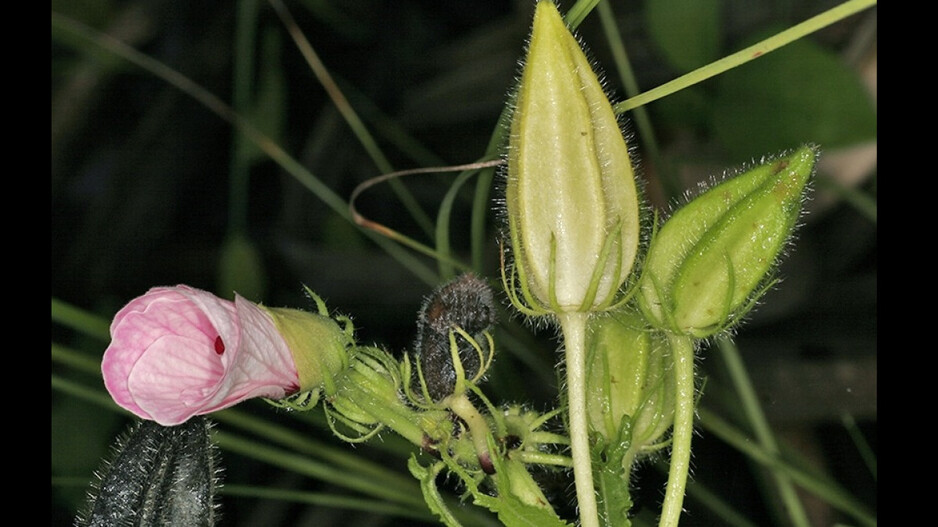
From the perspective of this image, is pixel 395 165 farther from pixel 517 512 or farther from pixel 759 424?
pixel 517 512

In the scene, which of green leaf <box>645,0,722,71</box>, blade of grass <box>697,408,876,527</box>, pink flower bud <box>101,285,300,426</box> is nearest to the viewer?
pink flower bud <box>101,285,300,426</box>

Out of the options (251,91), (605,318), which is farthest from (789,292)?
(251,91)

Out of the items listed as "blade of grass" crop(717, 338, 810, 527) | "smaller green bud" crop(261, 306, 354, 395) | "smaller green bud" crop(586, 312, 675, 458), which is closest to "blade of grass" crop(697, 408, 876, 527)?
"blade of grass" crop(717, 338, 810, 527)

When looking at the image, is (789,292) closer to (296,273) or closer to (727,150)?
(727,150)

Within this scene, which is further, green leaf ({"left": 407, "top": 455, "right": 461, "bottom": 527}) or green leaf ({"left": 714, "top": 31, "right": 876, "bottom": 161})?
green leaf ({"left": 714, "top": 31, "right": 876, "bottom": 161})

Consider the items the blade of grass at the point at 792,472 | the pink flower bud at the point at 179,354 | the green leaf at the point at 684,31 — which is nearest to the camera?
the pink flower bud at the point at 179,354

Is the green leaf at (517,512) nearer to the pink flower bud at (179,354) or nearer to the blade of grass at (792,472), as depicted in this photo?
the pink flower bud at (179,354)

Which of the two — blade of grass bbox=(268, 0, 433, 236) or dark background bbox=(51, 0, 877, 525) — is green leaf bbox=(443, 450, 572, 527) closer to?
dark background bbox=(51, 0, 877, 525)

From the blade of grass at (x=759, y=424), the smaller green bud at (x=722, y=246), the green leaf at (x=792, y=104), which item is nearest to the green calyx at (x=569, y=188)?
the smaller green bud at (x=722, y=246)

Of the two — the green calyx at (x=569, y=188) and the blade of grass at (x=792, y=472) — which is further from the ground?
the green calyx at (x=569, y=188)
